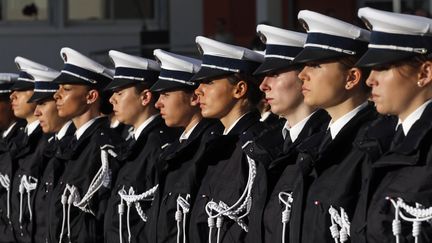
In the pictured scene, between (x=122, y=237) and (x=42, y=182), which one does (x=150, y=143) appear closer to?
(x=122, y=237)

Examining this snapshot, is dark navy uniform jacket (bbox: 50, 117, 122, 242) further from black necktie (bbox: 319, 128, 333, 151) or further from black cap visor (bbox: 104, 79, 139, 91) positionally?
black necktie (bbox: 319, 128, 333, 151)

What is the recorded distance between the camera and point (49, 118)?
9188 millimetres

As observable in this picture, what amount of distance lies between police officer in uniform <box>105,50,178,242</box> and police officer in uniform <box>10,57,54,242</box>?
4.40ft

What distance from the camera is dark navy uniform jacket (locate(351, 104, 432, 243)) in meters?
5.39

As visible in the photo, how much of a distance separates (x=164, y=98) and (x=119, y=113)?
531mm

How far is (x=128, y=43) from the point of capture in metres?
22.7

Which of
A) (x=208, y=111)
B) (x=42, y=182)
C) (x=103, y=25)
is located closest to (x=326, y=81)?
(x=208, y=111)

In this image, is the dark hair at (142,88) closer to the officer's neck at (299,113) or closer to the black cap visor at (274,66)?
the black cap visor at (274,66)

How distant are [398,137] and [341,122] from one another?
0.50 m

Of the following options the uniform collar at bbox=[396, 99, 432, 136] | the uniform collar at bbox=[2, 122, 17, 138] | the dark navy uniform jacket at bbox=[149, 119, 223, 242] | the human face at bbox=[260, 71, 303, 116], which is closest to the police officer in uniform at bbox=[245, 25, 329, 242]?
the human face at bbox=[260, 71, 303, 116]

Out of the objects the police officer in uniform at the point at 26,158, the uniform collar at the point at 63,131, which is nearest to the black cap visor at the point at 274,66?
the uniform collar at the point at 63,131

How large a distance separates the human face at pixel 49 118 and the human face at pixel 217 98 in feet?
7.23

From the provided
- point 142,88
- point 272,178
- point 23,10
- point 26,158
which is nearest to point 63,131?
point 26,158

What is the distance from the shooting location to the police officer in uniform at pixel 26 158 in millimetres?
9375
